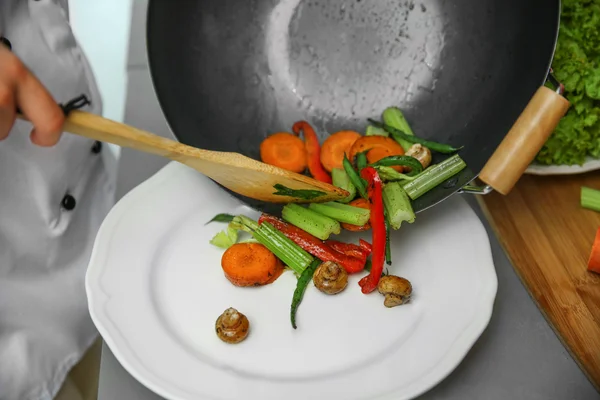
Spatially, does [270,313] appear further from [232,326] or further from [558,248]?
[558,248]

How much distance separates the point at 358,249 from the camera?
989 millimetres

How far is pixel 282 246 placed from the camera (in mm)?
977

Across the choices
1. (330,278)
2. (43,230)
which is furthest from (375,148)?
(43,230)

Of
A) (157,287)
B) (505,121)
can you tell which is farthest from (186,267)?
(505,121)

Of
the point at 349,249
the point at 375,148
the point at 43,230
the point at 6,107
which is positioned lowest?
the point at 43,230

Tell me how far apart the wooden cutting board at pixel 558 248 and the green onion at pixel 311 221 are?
0.30 metres

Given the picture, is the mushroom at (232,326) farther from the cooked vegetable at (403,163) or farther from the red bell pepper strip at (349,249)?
the cooked vegetable at (403,163)

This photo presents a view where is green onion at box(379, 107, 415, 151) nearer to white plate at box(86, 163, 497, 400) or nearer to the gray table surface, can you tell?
white plate at box(86, 163, 497, 400)

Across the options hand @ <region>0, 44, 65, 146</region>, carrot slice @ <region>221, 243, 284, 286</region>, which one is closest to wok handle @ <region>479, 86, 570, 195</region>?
carrot slice @ <region>221, 243, 284, 286</region>

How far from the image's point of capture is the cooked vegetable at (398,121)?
1.07m

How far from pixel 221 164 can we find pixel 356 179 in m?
0.25

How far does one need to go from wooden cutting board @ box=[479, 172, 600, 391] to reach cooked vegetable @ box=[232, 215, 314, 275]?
35cm

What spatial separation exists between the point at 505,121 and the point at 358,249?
30 centimetres

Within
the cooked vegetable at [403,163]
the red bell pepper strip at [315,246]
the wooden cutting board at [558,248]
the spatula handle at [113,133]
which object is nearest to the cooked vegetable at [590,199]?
the wooden cutting board at [558,248]
